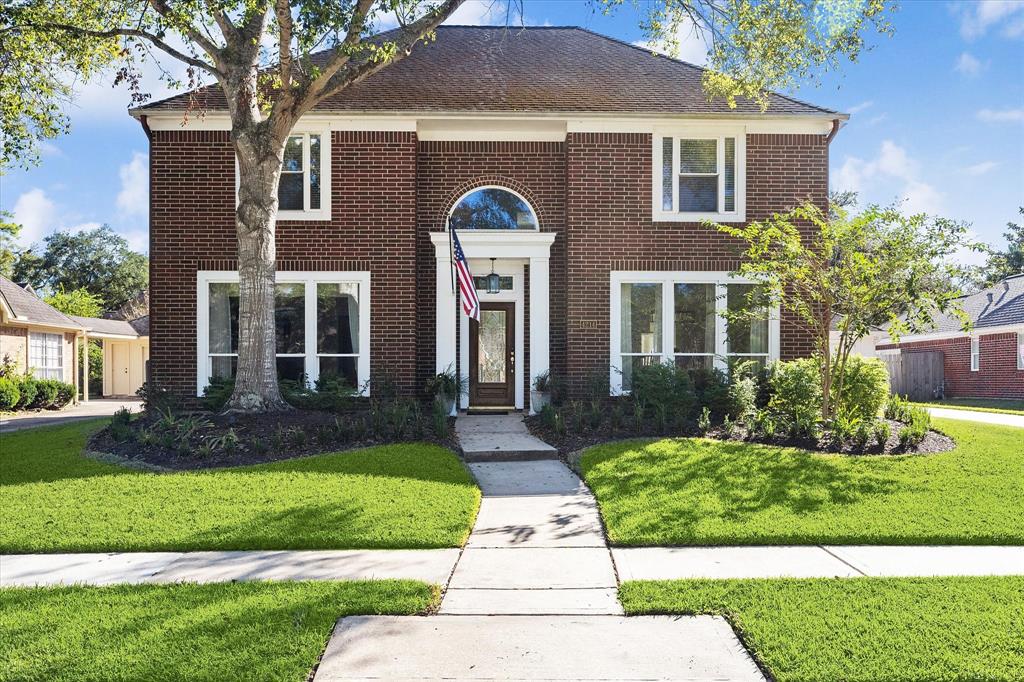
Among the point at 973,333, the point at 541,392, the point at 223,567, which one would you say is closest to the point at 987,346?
the point at 973,333

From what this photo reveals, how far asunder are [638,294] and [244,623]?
1043 centimetres

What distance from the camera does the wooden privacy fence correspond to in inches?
996

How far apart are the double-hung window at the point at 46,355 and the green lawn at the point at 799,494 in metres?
21.3

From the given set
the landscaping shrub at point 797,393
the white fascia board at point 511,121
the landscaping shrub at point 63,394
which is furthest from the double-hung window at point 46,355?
the landscaping shrub at point 797,393

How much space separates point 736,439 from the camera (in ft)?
33.3

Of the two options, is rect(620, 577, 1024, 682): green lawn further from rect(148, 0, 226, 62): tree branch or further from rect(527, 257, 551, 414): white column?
rect(148, 0, 226, 62): tree branch

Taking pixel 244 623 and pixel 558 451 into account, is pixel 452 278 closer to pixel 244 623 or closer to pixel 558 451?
pixel 558 451

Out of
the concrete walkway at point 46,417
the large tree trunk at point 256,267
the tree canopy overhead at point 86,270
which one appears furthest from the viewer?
the tree canopy overhead at point 86,270

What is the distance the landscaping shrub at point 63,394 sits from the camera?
71.7 feet

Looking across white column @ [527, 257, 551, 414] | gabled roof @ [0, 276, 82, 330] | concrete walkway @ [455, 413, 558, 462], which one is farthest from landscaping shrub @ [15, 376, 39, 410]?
white column @ [527, 257, 551, 414]

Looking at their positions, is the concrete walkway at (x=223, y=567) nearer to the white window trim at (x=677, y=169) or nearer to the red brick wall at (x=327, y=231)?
the red brick wall at (x=327, y=231)

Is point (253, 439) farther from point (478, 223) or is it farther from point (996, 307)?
point (996, 307)

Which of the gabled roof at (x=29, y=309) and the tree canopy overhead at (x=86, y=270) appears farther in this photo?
the tree canopy overhead at (x=86, y=270)

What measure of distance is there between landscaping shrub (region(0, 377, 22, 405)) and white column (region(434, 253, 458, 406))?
13.8 meters
